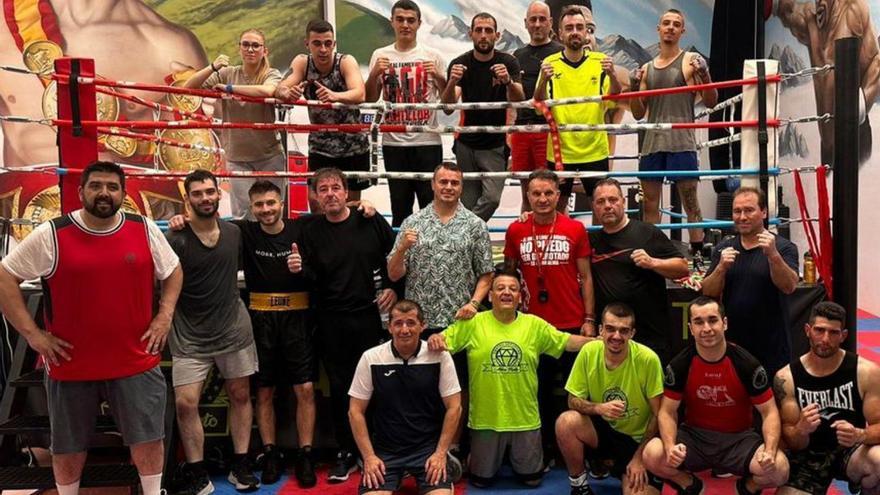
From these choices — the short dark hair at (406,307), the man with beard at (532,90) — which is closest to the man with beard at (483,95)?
the man with beard at (532,90)

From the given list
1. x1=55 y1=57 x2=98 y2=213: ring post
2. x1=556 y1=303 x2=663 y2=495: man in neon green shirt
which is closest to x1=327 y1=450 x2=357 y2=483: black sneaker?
x1=556 y1=303 x2=663 y2=495: man in neon green shirt

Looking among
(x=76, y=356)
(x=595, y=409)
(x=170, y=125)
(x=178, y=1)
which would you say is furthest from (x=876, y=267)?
(x=178, y=1)

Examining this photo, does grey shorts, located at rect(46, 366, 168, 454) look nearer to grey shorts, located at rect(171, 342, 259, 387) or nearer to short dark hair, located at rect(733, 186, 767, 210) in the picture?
grey shorts, located at rect(171, 342, 259, 387)

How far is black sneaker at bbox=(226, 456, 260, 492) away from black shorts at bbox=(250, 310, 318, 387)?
1.35ft

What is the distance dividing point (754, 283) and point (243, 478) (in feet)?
8.92

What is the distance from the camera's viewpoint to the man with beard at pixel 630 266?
3.84 metres

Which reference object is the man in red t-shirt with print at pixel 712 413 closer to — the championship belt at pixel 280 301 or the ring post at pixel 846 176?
the ring post at pixel 846 176

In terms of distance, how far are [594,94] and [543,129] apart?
1.92ft

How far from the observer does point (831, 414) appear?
3.33 meters

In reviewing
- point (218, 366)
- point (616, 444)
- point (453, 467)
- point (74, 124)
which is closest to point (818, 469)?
point (616, 444)

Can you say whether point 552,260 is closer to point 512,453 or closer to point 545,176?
point 545,176

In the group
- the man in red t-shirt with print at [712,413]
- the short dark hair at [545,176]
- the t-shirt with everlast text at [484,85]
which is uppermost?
the t-shirt with everlast text at [484,85]

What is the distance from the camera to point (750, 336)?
12.6 ft

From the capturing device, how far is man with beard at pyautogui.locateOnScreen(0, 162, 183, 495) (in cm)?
315
